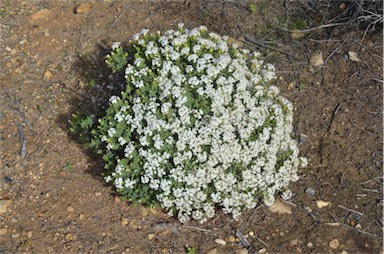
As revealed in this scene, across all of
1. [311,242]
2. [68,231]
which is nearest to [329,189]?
[311,242]

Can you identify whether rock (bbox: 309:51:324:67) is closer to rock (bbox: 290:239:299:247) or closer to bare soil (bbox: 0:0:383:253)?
bare soil (bbox: 0:0:383:253)

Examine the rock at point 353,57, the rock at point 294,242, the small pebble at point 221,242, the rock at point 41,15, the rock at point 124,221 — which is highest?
the rock at point 41,15

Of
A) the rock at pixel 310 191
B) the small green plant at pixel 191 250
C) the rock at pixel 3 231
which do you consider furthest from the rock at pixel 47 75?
the rock at pixel 310 191

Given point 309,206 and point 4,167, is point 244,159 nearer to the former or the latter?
point 309,206

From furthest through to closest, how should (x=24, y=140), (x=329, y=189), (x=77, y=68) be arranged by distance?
(x=77, y=68) → (x=24, y=140) → (x=329, y=189)

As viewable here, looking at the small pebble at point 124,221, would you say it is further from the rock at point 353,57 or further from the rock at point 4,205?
the rock at point 353,57

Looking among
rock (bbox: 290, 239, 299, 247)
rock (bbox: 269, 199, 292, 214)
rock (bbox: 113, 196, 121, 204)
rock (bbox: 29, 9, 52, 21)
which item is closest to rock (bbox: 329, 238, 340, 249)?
rock (bbox: 290, 239, 299, 247)

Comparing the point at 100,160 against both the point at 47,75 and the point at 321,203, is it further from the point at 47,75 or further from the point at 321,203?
the point at 321,203
